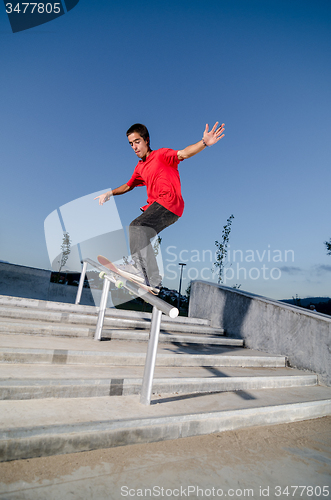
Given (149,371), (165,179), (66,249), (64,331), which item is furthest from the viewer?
(66,249)

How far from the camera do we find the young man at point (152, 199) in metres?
2.96

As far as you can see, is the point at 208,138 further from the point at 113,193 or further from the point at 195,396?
the point at 195,396

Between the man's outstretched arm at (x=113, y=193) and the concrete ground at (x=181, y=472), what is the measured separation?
2794 mm

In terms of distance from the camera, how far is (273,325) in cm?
477

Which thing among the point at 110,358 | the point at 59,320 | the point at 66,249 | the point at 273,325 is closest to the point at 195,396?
the point at 110,358

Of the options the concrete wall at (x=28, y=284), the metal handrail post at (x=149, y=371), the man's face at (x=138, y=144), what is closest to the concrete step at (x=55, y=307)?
the metal handrail post at (x=149, y=371)

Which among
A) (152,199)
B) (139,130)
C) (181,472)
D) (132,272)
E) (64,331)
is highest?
(139,130)

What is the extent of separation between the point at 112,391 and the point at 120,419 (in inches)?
18.8

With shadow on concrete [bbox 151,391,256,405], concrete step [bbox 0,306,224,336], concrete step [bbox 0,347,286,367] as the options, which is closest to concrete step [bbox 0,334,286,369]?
concrete step [bbox 0,347,286,367]

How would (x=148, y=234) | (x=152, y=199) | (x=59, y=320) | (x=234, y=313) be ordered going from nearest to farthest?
1. (x=148, y=234)
2. (x=152, y=199)
3. (x=59, y=320)
4. (x=234, y=313)

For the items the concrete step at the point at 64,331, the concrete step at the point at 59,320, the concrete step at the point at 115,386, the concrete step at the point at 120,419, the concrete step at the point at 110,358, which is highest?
the concrete step at the point at 59,320

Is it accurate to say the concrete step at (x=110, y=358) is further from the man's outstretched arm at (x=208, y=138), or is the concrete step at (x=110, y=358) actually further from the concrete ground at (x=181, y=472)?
the man's outstretched arm at (x=208, y=138)

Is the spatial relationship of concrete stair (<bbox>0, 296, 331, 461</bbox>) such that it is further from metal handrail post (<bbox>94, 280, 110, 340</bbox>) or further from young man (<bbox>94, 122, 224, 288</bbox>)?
young man (<bbox>94, 122, 224, 288</bbox>)

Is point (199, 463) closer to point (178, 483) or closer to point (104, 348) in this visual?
point (178, 483)
